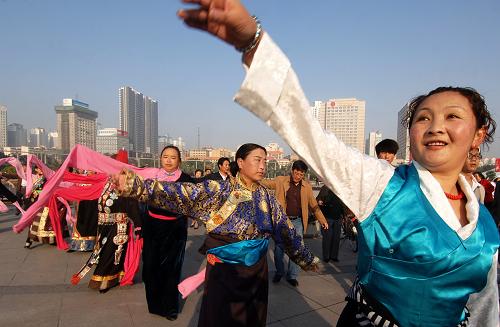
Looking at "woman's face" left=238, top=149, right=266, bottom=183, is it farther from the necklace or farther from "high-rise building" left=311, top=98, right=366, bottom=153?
"high-rise building" left=311, top=98, right=366, bottom=153

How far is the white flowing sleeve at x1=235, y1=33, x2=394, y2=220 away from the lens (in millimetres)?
829

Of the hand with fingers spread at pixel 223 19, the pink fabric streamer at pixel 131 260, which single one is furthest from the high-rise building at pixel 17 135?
the hand with fingers spread at pixel 223 19

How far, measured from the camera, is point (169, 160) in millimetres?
3574

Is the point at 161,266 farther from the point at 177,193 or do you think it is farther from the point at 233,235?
the point at 177,193

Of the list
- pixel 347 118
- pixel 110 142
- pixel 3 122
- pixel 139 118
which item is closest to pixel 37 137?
pixel 3 122

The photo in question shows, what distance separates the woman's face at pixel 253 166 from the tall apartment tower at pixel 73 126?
84.5 meters

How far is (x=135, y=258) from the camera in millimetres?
4410

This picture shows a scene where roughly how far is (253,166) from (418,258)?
182 centimetres

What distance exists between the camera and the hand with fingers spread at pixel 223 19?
0.76m

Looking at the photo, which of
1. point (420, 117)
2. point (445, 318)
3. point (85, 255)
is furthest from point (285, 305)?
point (85, 255)

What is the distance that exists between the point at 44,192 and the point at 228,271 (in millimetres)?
1795

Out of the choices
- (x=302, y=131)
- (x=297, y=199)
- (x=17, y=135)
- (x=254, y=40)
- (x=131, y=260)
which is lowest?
(x=131, y=260)

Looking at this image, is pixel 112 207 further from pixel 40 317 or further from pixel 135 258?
pixel 40 317

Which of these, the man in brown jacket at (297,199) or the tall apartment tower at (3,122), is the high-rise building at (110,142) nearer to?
the tall apartment tower at (3,122)
